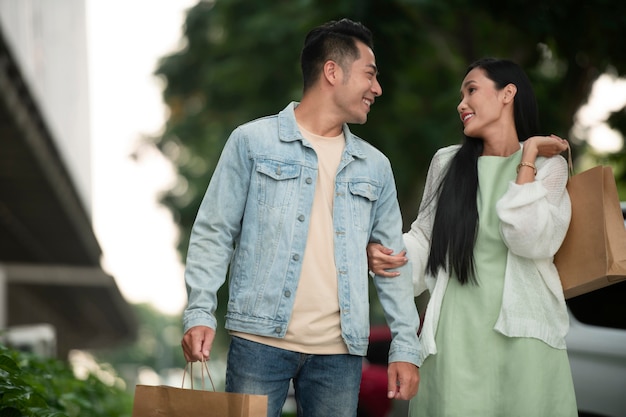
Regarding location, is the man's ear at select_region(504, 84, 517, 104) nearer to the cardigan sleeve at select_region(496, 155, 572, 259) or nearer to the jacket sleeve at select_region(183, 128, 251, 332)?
the cardigan sleeve at select_region(496, 155, 572, 259)

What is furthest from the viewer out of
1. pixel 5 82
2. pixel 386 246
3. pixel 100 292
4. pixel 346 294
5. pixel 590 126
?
pixel 100 292

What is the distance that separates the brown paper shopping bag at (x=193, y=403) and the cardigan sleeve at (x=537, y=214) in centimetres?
124

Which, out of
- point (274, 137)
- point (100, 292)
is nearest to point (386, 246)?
point (274, 137)

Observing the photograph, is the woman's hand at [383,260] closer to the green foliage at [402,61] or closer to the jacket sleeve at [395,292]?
the jacket sleeve at [395,292]

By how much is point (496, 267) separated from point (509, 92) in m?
0.76

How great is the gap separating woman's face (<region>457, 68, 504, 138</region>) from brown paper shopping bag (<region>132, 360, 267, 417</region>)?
162 centimetres

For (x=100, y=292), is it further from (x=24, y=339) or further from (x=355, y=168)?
(x=355, y=168)

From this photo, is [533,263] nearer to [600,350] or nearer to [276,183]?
[276,183]

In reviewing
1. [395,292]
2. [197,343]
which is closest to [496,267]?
[395,292]

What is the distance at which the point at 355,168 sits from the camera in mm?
Result: 4445

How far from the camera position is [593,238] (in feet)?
15.0

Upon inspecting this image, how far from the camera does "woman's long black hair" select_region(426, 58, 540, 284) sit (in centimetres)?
463

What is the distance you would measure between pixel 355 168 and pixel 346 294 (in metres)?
0.51

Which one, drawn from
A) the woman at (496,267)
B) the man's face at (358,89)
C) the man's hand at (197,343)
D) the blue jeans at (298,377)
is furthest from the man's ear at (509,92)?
the man's hand at (197,343)
